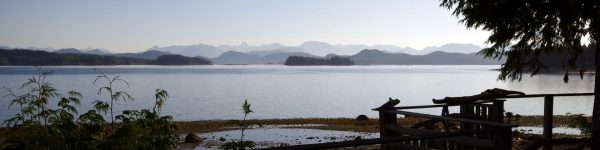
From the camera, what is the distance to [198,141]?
35.3 m

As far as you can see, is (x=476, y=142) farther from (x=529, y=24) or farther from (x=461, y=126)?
(x=529, y=24)

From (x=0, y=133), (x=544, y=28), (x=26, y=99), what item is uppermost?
(x=544, y=28)

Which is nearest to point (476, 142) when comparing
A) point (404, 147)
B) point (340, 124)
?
point (404, 147)

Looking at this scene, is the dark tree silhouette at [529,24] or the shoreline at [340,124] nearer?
the dark tree silhouette at [529,24]

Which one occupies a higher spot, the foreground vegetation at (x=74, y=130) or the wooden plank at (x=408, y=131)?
the foreground vegetation at (x=74, y=130)

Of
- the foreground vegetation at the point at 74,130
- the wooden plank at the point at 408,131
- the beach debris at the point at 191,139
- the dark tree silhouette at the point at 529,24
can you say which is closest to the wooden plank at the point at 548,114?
the dark tree silhouette at the point at 529,24

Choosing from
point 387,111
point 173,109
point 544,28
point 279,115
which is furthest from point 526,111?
point 387,111

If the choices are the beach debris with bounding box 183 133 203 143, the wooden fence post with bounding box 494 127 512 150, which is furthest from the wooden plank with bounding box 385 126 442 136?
the beach debris with bounding box 183 133 203 143

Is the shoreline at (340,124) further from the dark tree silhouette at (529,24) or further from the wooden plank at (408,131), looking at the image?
the wooden plank at (408,131)

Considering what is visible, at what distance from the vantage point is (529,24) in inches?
536

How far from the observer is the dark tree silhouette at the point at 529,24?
1288 centimetres

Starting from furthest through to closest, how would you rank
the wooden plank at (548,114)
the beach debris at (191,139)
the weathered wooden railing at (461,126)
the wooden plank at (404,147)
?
the beach debris at (191,139) < the wooden plank at (548,114) < the wooden plank at (404,147) < the weathered wooden railing at (461,126)

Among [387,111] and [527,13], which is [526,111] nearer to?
[527,13]

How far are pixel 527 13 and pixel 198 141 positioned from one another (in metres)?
25.4
